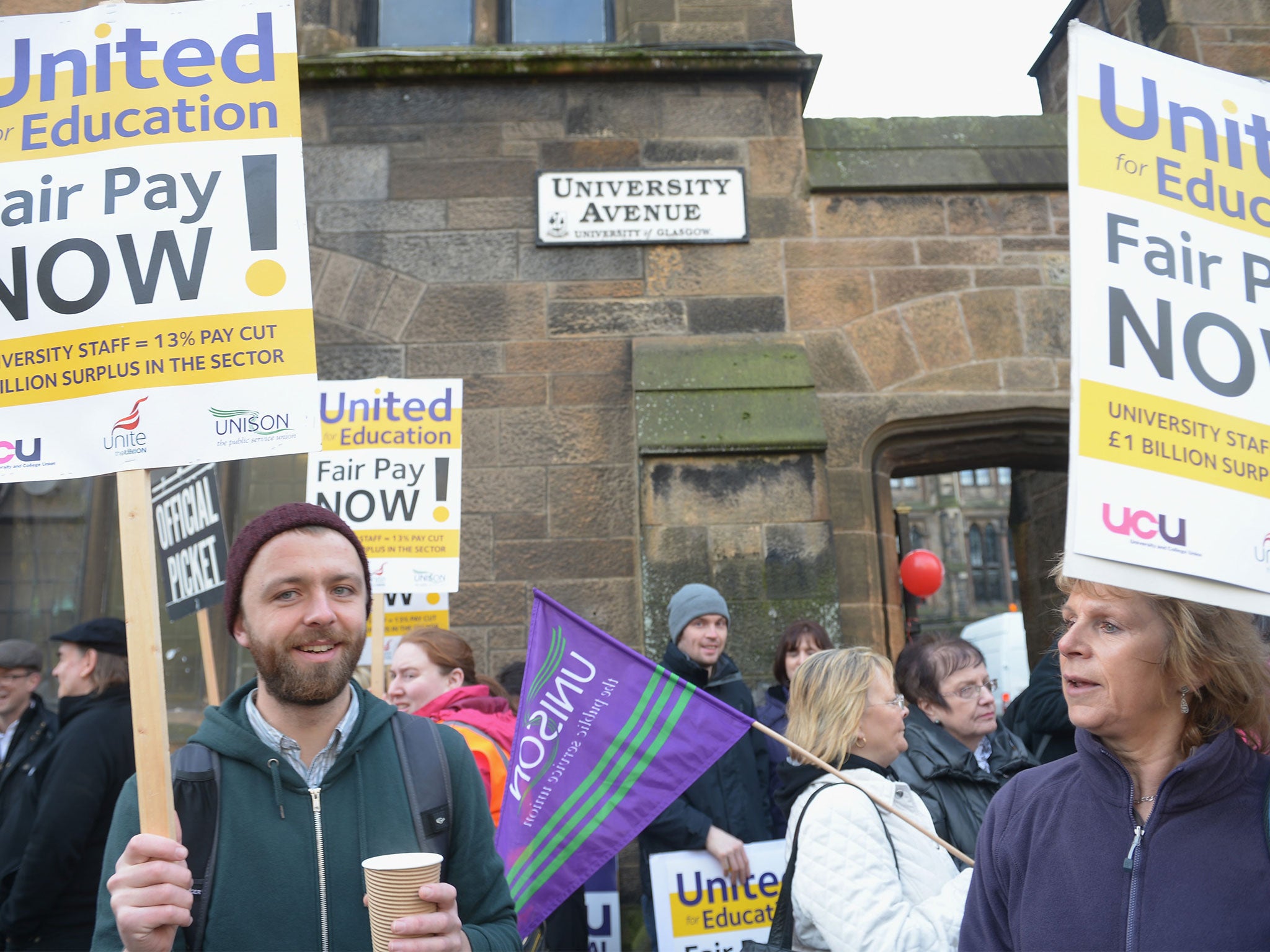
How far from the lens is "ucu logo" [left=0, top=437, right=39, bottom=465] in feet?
6.73

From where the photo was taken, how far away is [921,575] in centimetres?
1114

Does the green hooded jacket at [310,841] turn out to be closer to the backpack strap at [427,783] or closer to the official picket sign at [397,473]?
the backpack strap at [427,783]

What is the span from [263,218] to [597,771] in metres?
1.84

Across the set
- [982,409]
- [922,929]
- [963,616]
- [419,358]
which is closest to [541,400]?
[419,358]

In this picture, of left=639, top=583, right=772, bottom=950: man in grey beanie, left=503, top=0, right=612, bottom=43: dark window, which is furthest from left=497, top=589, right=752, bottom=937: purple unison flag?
left=503, top=0, right=612, bottom=43: dark window

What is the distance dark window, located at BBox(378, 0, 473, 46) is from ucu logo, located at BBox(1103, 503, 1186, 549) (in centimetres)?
632

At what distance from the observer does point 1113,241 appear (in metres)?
1.91

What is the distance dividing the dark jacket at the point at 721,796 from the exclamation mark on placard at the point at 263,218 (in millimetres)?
2364

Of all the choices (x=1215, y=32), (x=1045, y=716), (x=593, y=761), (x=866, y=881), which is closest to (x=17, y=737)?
(x=593, y=761)

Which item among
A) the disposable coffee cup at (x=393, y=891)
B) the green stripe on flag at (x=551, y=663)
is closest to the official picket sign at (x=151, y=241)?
the disposable coffee cup at (x=393, y=891)

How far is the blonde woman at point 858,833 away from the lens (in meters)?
2.31

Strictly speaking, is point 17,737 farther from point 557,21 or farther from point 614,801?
point 557,21

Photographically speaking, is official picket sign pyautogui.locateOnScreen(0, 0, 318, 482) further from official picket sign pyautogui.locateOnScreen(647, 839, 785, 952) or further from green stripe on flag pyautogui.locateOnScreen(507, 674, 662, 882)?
official picket sign pyautogui.locateOnScreen(647, 839, 785, 952)

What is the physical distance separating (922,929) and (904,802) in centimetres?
42
